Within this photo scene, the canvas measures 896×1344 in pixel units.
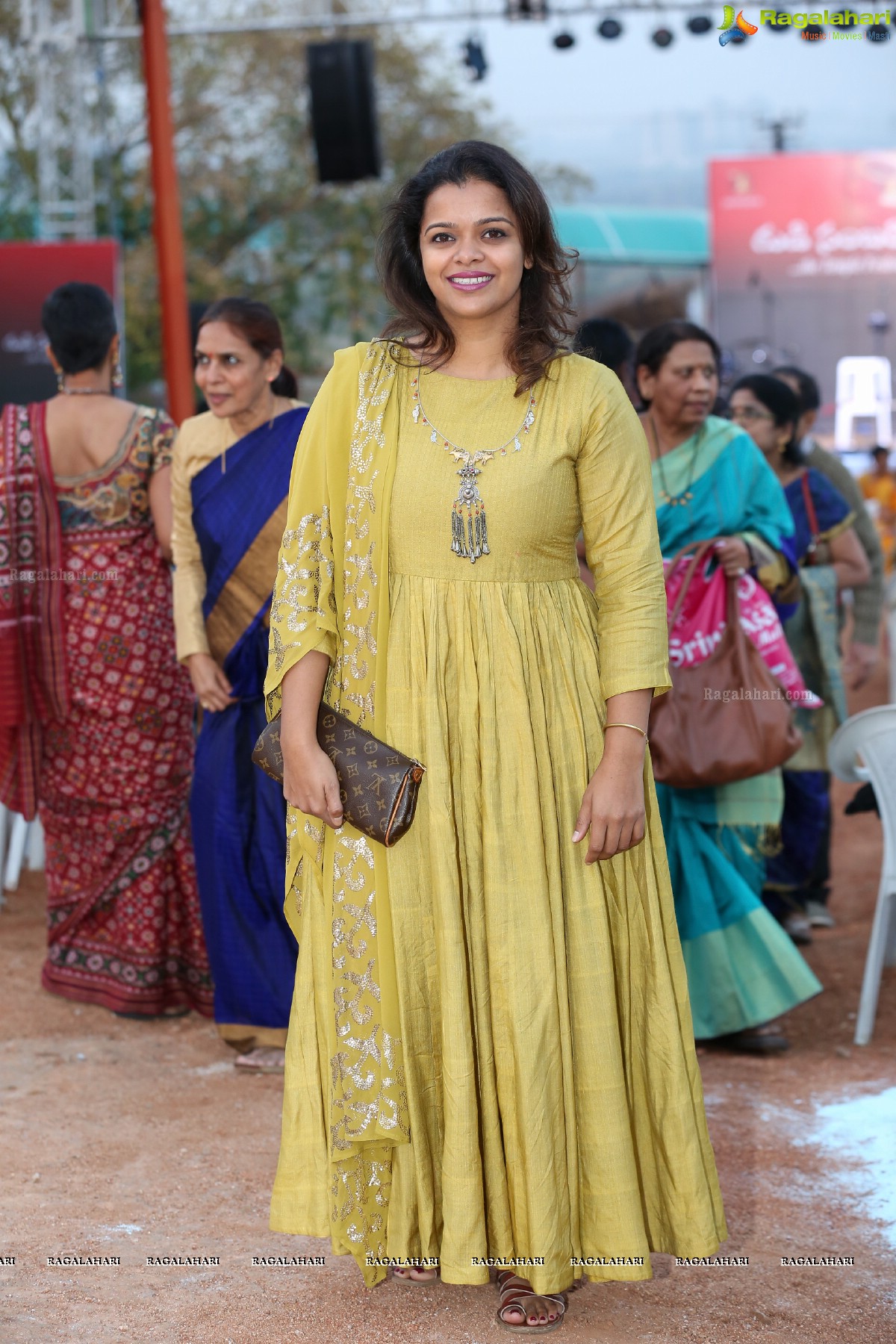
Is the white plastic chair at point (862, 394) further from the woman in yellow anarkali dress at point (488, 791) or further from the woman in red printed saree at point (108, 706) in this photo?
the woman in yellow anarkali dress at point (488, 791)

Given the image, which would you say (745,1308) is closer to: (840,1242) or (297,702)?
(840,1242)

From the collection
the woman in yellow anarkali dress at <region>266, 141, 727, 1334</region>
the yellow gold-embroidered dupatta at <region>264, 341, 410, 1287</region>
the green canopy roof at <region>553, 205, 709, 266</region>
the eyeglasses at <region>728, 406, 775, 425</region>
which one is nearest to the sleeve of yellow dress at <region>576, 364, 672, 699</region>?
Result: the woman in yellow anarkali dress at <region>266, 141, 727, 1334</region>

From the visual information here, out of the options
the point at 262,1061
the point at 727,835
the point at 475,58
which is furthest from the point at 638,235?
the point at 262,1061

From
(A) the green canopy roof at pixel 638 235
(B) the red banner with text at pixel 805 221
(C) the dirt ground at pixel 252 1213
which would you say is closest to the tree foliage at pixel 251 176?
(A) the green canopy roof at pixel 638 235

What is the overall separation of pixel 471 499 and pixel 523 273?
0.45 metres

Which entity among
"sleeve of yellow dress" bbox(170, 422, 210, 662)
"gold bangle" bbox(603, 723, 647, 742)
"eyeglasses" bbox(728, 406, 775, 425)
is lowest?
"gold bangle" bbox(603, 723, 647, 742)

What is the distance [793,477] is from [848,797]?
3288 mm

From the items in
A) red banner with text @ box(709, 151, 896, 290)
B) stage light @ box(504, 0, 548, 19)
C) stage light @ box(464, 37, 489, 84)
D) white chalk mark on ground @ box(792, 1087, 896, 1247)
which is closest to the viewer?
white chalk mark on ground @ box(792, 1087, 896, 1247)

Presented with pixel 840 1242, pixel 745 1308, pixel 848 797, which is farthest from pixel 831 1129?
pixel 848 797

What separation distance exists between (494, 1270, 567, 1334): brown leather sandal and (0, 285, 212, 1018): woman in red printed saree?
7.09 feet

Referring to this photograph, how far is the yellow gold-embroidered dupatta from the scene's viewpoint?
8.08 feet

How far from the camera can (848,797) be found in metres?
8.36

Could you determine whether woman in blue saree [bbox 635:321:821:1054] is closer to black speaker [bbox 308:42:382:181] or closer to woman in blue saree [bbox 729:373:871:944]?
woman in blue saree [bbox 729:373:871:944]

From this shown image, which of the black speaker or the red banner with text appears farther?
the red banner with text
